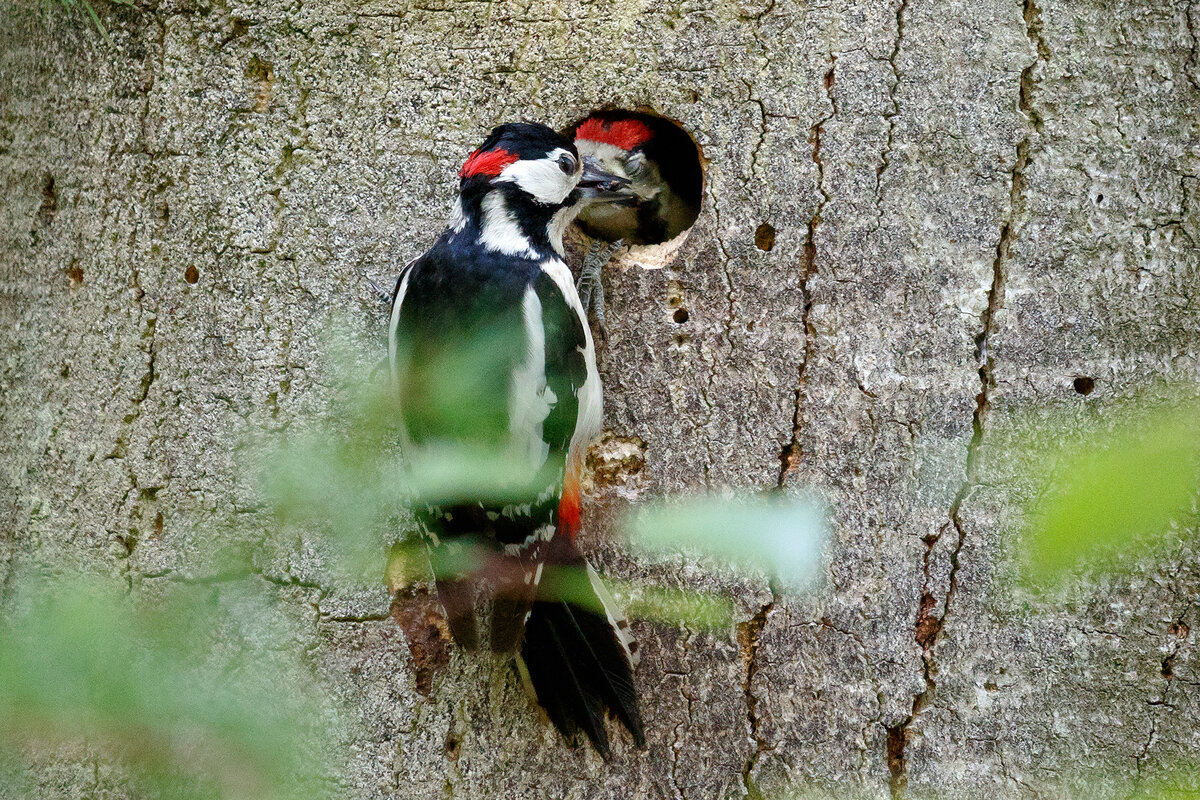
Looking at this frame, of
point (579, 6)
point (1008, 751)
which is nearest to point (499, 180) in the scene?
point (579, 6)

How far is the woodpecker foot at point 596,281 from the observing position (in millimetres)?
2078

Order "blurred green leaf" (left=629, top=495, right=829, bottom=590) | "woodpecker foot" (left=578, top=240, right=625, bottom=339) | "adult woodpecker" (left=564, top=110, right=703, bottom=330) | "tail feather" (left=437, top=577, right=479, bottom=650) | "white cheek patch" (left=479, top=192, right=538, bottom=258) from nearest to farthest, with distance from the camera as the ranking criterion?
"blurred green leaf" (left=629, top=495, right=829, bottom=590)
"tail feather" (left=437, top=577, right=479, bottom=650)
"woodpecker foot" (left=578, top=240, right=625, bottom=339)
"white cheek patch" (left=479, top=192, right=538, bottom=258)
"adult woodpecker" (left=564, top=110, right=703, bottom=330)

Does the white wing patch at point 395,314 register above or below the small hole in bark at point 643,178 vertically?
below

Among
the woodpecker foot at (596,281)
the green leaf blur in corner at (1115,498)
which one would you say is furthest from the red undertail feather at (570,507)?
the green leaf blur in corner at (1115,498)

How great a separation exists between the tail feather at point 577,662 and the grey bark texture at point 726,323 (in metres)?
0.04

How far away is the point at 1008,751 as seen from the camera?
179cm

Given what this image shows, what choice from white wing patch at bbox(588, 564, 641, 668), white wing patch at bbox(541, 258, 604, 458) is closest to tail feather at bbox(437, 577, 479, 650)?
white wing patch at bbox(588, 564, 641, 668)

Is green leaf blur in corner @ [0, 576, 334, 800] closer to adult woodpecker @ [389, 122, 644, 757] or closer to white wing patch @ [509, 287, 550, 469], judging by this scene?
adult woodpecker @ [389, 122, 644, 757]

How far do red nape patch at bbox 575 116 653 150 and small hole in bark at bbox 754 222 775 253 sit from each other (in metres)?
0.51

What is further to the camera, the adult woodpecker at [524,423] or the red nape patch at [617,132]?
the red nape patch at [617,132]

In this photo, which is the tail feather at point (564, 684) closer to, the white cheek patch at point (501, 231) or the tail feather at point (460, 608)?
the tail feather at point (460, 608)

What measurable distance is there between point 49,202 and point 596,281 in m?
1.12

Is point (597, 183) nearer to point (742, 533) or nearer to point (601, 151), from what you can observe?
point (601, 151)

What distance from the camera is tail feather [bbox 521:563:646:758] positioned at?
1.86 m
